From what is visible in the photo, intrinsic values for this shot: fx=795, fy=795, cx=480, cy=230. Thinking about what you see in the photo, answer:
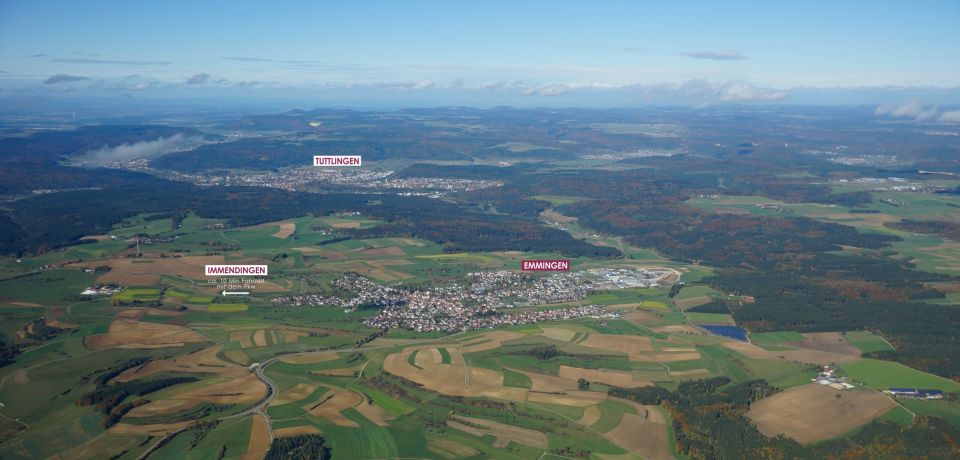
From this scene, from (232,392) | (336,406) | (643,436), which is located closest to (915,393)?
(643,436)

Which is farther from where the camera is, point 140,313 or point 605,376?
point 140,313

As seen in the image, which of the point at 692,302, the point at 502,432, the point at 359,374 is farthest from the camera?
the point at 692,302

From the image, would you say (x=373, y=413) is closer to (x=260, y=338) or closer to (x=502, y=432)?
(x=502, y=432)

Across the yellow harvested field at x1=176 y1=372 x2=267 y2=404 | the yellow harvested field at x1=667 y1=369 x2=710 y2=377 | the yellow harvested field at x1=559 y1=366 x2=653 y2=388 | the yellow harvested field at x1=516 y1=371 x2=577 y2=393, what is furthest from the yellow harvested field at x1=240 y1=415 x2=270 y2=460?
the yellow harvested field at x1=667 y1=369 x2=710 y2=377

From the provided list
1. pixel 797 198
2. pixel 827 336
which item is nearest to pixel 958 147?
pixel 797 198

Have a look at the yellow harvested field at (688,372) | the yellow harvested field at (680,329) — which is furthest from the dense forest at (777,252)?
the yellow harvested field at (688,372)

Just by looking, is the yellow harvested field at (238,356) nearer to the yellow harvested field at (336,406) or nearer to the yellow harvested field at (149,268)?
the yellow harvested field at (336,406)
